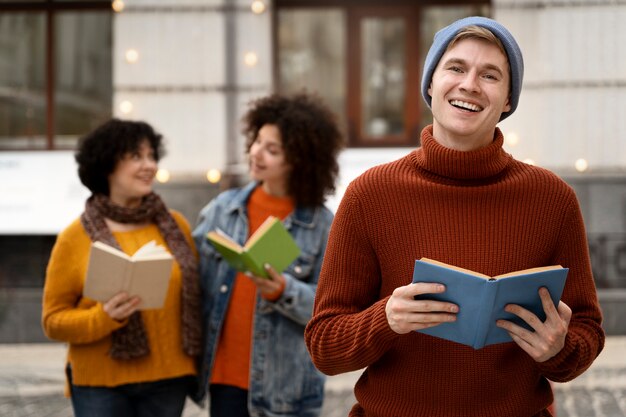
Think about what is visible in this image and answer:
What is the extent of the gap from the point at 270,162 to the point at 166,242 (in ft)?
2.07

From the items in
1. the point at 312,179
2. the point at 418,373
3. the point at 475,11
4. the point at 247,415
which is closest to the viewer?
the point at 418,373

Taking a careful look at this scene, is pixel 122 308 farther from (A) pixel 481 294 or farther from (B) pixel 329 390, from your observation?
(B) pixel 329 390

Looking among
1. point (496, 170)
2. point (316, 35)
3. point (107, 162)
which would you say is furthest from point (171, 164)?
point (496, 170)

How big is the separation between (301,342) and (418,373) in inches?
75.4

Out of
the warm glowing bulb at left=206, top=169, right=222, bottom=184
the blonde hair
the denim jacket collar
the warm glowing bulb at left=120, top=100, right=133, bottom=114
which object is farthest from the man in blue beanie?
the warm glowing bulb at left=120, top=100, right=133, bottom=114

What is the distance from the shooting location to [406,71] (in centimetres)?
1170

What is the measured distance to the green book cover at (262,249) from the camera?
4.27 metres

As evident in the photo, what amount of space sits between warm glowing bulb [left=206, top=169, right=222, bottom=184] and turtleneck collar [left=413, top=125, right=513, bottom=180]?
8.33 metres

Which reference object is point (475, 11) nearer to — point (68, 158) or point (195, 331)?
point (68, 158)

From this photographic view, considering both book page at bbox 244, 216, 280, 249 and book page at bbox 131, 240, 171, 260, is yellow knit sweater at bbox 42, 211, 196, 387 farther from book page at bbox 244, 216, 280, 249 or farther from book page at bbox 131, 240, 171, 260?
book page at bbox 244, 216, 280, 249

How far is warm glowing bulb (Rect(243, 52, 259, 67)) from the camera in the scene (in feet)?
36.1

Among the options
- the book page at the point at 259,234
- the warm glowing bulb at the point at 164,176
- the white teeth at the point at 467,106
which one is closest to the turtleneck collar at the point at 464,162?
the white teeth at the point at 467,106

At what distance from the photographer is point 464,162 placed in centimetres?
271

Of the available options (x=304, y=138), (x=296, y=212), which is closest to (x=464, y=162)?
(x=296, y=212)
